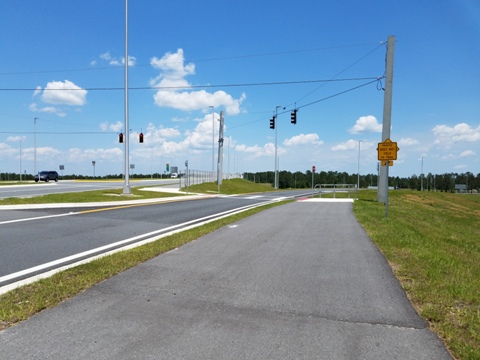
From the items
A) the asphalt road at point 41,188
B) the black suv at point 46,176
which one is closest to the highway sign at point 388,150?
the asphalt road at point 41,188

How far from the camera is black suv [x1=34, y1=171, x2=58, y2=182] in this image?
54625 mm

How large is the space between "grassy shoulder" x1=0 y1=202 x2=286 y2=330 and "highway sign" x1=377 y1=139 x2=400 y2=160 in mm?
10989

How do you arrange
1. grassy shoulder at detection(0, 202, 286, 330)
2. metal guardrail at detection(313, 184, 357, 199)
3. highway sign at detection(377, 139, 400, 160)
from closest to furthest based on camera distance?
grassy shoulder at detection(0, 202, 286, 330) < highway sign at detection(377, 139, 400, 160) < metal guardrail at detection(313, 184, 357, 199)

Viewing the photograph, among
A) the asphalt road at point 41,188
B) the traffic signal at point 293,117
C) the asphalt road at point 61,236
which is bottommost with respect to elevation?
the asphalt road at point 61,236

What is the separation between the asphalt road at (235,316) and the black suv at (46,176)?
55.8m

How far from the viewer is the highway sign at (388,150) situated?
1502 centimetres

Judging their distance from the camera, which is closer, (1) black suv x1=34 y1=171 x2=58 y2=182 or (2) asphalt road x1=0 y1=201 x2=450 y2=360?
(2) asphalt road x1=0 y1=201 x2=450 y2=360

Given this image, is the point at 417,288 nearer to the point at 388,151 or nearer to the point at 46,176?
the point at 388,151

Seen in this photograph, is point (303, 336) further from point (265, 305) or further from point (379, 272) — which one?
point (379, 272)

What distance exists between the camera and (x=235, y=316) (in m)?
4.04

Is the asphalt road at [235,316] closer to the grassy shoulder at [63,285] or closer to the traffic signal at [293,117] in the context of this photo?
the grassy shoulder at [63,285]

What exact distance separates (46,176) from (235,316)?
5942 cm

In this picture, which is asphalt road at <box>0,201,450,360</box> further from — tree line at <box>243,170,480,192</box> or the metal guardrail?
tree line at <box>243,170,480,192</box>

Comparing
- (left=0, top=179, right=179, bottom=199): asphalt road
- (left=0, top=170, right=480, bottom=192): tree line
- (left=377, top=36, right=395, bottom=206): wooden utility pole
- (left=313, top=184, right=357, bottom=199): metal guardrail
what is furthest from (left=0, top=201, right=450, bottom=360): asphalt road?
(left=0, top=170, right=480, bottom=192): tree line
